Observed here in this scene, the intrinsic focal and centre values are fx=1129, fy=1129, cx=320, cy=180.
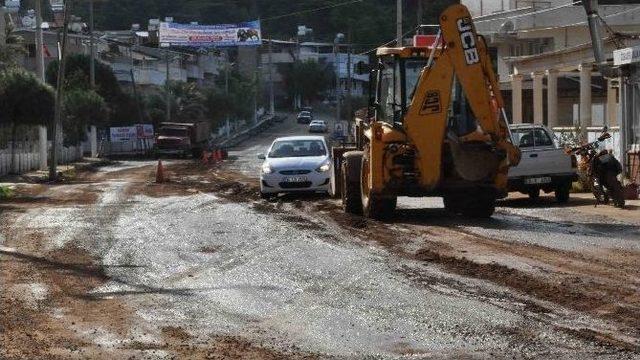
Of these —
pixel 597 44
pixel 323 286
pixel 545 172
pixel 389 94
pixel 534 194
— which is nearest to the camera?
pixel 323 286

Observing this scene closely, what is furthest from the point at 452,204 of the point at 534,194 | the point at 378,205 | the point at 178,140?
the point at 178,140

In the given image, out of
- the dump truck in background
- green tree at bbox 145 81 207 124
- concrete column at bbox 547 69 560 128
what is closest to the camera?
concrete column at bbox 547 69 560 128

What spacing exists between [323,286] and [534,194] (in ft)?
49.3

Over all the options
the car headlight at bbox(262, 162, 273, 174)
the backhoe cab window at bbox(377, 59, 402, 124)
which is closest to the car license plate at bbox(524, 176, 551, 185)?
the backhoe cab window at bbox(377, 59, 402, 124)

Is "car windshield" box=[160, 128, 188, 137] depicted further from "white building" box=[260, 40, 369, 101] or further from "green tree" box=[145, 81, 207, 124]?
"white building" box=[260, 40, 369, 101]

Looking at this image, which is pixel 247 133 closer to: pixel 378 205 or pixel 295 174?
pixel 295 174

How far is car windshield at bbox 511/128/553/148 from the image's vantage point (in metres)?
25.7

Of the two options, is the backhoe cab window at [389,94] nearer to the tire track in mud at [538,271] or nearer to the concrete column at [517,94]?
the tire track in mud at [538,271]

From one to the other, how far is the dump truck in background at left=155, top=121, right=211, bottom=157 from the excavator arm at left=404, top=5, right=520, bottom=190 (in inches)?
2041

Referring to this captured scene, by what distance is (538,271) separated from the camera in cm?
1230

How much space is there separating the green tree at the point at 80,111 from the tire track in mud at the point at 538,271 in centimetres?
4682

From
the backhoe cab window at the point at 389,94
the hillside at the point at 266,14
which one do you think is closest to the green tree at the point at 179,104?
the hillside at the point at 266,14

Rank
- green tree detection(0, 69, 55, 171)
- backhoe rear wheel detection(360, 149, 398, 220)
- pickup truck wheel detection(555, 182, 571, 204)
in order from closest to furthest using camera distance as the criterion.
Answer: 1. backhoe rear wheel detection(360, 149, 398, 220)
2. pickup truck wheel detection(555, 182, 571, 204)
3. green tree detection(0, 69, 55, 171)

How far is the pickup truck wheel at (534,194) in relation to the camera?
1003 inches
